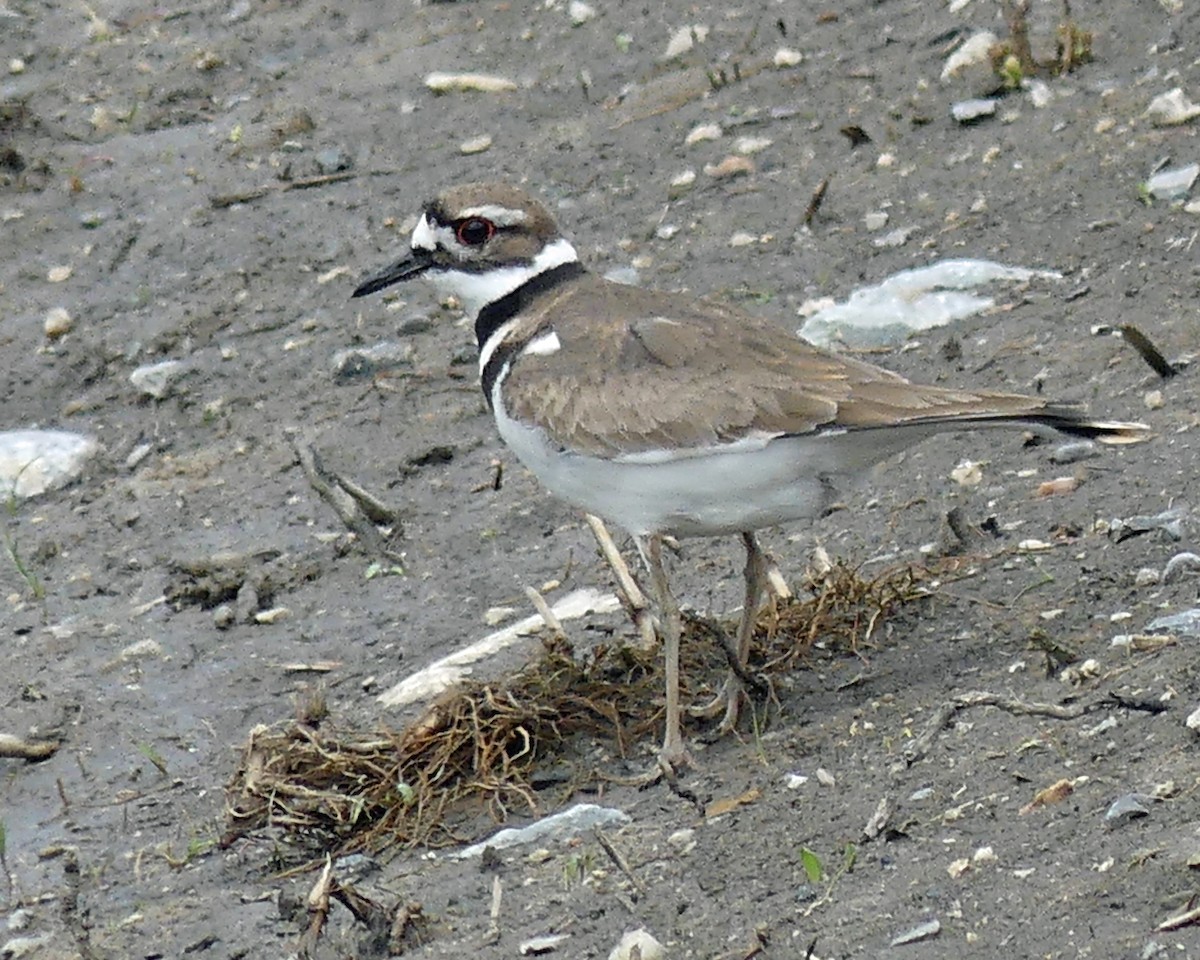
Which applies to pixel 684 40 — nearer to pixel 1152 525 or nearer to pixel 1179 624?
pixel 1152 525

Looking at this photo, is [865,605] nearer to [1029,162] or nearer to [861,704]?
[861,704]

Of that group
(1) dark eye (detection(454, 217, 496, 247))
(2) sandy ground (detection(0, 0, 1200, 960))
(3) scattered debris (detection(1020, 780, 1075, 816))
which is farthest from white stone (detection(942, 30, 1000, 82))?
(3) scattered debris (detection(1020, 780, 1075, 816))

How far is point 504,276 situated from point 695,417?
102 cm

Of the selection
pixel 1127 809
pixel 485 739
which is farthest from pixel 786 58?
pixel 1127 809

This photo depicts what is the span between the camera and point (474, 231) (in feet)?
16.9

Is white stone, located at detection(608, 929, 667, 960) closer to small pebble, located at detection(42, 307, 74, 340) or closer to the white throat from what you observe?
the white throat

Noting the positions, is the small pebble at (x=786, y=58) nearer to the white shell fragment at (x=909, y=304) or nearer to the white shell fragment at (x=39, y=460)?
the white shell fragment at (x=909, y=304)

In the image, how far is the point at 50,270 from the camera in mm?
8055

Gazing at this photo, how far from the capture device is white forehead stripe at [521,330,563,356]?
4.65 metres

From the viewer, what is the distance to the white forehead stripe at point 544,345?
15.3 ft

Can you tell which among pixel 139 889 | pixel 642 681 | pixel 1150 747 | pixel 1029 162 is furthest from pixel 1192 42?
pixel 139 889

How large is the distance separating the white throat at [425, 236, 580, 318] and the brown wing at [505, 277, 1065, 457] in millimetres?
396

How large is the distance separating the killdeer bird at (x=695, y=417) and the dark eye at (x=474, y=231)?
1.23 ft

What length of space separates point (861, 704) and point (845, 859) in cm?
79
